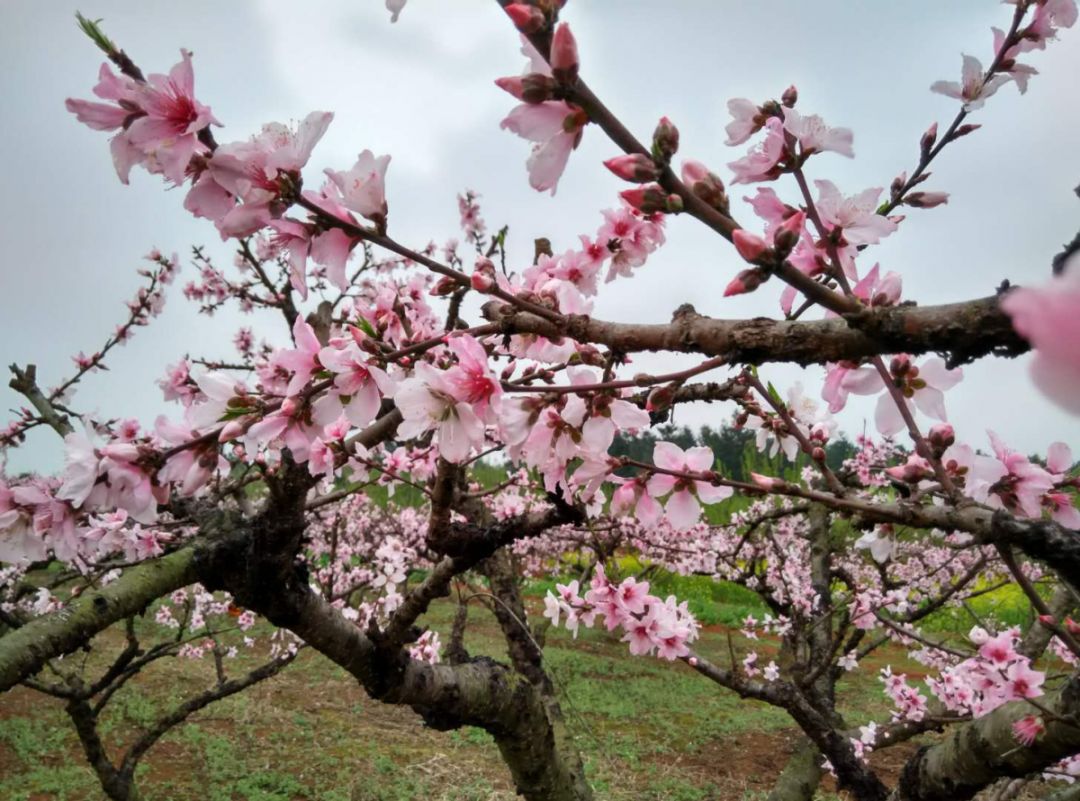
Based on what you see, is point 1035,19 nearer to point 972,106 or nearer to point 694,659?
point 972,106

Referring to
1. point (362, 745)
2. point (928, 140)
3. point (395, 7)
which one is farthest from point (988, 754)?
point (362, 745)

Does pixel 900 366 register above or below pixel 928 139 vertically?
below

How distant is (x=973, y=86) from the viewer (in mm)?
1209

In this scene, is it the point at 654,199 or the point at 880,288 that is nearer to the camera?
the point at 654,199

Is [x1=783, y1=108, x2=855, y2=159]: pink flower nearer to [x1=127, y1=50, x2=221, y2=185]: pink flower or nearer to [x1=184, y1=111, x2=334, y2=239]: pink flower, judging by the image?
[x1=184, y1=111, x2=334, y2=239]: pink flower

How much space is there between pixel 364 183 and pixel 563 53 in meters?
0.39

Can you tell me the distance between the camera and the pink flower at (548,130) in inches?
29.2

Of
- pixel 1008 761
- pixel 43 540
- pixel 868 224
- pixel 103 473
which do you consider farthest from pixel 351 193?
pixel 1008 761

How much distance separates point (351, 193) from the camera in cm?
90

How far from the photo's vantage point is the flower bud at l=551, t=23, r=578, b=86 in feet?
2.06

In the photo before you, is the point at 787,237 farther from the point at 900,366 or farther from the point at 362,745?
the point at 362,745

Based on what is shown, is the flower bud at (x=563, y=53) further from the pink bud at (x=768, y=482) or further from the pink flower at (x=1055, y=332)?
the pink bud at (x=768, y=482)

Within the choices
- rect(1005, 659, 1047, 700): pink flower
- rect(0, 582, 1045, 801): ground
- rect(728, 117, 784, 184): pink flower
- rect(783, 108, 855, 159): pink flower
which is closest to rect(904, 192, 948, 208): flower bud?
rect(783, 108, 855, 159): pink flower

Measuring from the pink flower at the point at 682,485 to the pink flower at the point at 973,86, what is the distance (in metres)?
0.82
